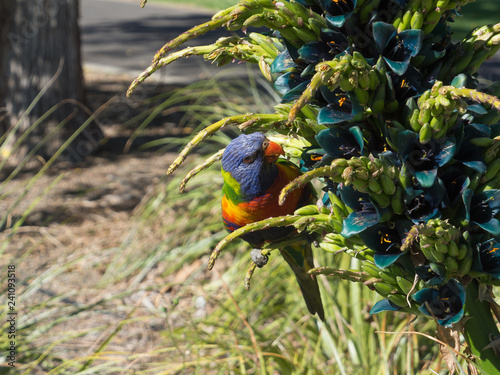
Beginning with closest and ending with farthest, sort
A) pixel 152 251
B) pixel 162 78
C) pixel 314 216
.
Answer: pixel 314 216
pixel 152 251
pixel 162 78

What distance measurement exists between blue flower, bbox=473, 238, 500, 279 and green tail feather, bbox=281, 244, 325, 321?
0.48 meters

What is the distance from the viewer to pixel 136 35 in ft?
38.7

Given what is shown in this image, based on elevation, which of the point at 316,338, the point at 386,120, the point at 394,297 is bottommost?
the point at 316,338

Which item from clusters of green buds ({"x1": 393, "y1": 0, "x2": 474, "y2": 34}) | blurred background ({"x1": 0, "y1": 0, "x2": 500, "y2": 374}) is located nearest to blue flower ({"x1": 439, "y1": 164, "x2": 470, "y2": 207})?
clusters of green buds ({"x1": 393, "y1": 0, "x2": 474, "y2": 34})

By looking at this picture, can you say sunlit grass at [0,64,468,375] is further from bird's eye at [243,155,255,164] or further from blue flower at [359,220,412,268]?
blue flower at [359,220,412,268]

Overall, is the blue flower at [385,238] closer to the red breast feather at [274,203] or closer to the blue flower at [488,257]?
the blue flower at [488,257]

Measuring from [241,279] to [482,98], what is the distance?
2.26 meters

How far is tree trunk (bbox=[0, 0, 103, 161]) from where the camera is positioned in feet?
15.1

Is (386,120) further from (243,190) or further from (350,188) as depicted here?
(243,190)

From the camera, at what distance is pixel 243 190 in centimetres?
121

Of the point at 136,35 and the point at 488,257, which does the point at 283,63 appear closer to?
the point at 488,257

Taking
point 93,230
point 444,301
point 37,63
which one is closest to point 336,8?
point 444,301

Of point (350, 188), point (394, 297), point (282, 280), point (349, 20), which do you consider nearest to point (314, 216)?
point (350, 188)

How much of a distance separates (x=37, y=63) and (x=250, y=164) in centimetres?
412
